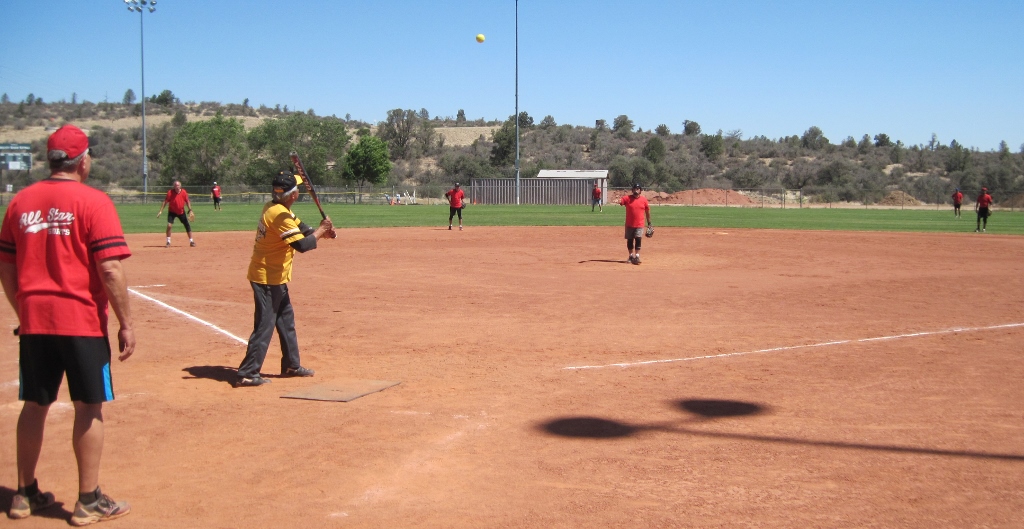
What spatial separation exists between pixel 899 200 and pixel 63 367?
77.5 metres

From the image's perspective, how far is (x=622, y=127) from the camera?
13675 centimetres

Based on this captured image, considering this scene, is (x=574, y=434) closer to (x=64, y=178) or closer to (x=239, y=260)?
(x=64, y=178)

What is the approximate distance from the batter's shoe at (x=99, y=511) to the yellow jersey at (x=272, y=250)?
11.5ft

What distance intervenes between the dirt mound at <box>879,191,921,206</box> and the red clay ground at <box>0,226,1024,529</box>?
6344cm

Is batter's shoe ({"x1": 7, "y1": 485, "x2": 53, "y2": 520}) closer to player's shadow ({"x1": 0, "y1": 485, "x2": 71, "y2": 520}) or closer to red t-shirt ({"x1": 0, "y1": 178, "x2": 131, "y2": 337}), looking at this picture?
player's shadow ({"x1": 0, "y1": 485, "x2": 71, "y2": 520})

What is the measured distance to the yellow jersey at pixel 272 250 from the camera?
793cm

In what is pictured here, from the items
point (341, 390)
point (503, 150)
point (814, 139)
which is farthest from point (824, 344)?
point (814, 139)

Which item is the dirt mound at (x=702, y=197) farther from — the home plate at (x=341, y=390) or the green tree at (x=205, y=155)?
the home plate at (x=341, y=390)

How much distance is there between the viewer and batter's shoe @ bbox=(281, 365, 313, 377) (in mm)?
8258

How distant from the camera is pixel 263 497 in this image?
5.02m

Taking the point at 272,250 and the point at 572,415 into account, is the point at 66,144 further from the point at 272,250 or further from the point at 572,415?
the point at 572,415

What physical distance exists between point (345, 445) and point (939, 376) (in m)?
5.87

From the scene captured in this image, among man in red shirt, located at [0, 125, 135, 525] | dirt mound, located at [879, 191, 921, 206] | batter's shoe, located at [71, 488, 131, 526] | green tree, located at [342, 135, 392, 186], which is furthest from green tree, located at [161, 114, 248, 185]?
batter's shoe, located at [71, 488, 131, 526]

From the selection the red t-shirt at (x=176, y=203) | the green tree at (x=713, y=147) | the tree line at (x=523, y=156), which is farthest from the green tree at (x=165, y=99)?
the red t-shirt at (x=176, y=203)
